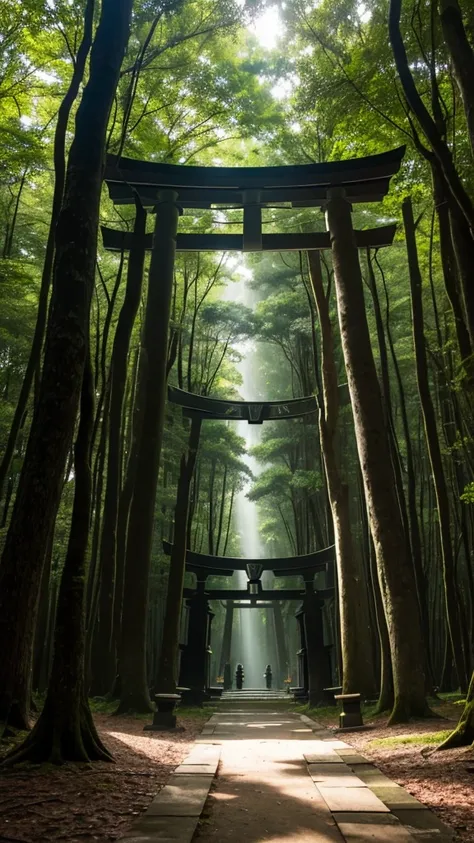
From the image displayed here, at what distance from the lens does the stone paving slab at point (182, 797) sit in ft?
8.33

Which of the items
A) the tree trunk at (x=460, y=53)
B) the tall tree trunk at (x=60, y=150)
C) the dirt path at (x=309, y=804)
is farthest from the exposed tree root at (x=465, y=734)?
the tall tree trunk at (x=60, y=150)

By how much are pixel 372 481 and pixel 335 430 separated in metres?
3.42

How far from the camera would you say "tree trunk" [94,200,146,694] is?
8.35 m

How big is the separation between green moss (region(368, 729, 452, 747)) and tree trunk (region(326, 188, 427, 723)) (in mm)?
821

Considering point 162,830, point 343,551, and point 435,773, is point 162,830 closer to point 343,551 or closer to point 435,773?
point 435,773

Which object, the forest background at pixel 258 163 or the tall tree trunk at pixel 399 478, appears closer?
the forest background at pixel 258 163

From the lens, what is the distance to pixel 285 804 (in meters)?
2.81

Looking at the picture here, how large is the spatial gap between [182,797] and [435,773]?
153 cm

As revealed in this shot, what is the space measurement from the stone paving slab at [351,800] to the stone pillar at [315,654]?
815 centimetres

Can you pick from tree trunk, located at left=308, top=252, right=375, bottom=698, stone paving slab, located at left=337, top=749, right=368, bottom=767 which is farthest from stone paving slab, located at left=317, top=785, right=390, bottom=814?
tree trunk, located at left=308, top=252, right=375, bottom=698

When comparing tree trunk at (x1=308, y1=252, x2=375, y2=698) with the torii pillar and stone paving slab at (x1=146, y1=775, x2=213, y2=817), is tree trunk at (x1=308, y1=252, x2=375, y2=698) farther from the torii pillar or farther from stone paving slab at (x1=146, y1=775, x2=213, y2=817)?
stone paving slab at (x1=146, y1=775, x2=213, y2=817)

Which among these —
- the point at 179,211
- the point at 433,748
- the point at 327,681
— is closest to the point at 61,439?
the point at 433,748

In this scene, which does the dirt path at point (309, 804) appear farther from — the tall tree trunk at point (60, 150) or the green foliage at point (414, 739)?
the tall tree trunk at point (60, 150)

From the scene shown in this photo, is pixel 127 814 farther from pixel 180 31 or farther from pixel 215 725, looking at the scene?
pixel 180 31
